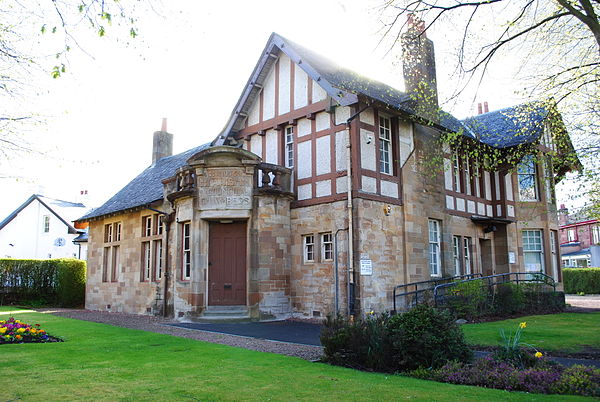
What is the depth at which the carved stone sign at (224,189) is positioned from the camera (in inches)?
623

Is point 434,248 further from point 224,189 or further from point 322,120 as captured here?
point 224,189

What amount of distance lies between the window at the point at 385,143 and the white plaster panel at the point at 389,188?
0.44 meters

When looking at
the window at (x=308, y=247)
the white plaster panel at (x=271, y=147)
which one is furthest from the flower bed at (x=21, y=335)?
the white plaster panel at (x=271, y=147)

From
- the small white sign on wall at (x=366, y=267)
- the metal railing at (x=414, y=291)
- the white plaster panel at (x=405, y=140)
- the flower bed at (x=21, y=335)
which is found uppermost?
the white plaster panel at (x=405, y=140)

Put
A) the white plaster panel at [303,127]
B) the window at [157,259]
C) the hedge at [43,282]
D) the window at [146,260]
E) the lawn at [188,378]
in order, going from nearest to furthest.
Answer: the lawn at [188,378] < the white plaster panel at [303,127] < the window at [157,259] < the window at [146,260] < the hedge at [43,282]

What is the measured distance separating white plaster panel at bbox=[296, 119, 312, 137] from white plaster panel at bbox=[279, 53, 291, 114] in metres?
0.76

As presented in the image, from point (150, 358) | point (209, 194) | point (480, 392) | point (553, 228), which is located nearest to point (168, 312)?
point (209, 194)

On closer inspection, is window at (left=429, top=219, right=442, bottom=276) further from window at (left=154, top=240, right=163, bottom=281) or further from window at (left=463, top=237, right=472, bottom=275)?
window at (left=154, top=240, right=163, bottom=281)

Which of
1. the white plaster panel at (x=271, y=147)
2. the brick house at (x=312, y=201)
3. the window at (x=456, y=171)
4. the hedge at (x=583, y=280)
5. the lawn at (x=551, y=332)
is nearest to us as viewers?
the lawn at (x=551, y=332)

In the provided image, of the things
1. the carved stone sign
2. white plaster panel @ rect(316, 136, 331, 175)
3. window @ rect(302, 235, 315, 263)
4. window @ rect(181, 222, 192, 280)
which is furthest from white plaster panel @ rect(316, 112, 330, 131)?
window @ rect(181, 222, 192, 280)

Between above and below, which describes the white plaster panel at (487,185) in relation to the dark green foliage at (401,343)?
above

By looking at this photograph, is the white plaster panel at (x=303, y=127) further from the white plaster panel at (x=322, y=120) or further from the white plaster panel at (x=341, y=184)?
the white plaster panel at (x=341, y=184)

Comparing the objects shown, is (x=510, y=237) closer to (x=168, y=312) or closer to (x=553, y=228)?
(x=553, y=228)

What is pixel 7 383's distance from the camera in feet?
21.9
